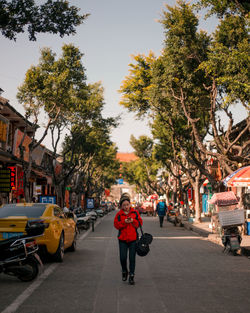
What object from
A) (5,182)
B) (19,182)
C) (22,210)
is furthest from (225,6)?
(19,182)

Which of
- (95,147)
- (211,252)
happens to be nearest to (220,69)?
(211,252)

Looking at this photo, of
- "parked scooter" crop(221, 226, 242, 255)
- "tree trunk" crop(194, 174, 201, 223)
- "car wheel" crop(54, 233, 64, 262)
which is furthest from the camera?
"tree trunk" crop(194, 174, 201, 223)

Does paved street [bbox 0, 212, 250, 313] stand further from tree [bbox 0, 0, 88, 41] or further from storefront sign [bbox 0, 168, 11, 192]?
storefront sign [bbox 0, 168, 11, 192]

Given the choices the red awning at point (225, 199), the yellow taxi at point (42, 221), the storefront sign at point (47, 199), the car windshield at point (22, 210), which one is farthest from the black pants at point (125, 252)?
the storefront sign at point (47, 199)

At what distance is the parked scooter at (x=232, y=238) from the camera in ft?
43.5

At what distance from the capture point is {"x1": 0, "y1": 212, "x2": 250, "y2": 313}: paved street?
6418mm

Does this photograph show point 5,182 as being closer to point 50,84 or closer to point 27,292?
point 50,84

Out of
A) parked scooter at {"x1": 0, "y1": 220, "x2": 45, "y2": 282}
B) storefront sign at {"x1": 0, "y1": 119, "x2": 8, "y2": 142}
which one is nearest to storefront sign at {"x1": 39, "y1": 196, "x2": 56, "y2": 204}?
storefront sign at {"x1": 0, "y1": 119, "x2": 8, "y2": 142}

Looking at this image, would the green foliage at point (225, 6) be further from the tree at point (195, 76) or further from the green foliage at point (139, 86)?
the green foliage at point (139, 86)

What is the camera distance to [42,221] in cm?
1049

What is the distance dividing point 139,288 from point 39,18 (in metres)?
6.78

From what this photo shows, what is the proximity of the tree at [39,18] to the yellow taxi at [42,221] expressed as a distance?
13.9 feet

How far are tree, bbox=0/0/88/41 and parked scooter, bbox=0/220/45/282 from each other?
508 cm

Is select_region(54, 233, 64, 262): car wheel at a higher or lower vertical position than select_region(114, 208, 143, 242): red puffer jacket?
lower
